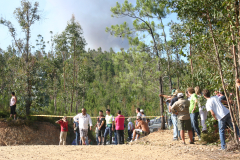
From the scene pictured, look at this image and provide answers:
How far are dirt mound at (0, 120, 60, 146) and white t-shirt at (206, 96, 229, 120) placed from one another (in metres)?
13.4

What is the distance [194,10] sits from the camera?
243 inches

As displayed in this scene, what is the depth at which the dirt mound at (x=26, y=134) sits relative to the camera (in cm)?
1495

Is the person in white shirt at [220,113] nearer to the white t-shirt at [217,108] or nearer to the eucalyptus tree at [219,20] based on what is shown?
the white t-shirt at [217,108]

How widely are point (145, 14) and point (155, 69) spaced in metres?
3.69

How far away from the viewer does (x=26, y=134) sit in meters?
15.7

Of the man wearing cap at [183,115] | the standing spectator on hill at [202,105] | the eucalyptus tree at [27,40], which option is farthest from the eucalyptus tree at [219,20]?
the eucalyptus tree at [27,40]

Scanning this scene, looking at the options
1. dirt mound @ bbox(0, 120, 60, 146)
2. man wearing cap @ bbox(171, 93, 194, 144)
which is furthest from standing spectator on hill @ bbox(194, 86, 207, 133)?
dirt mound @ bbox(0, 120, 60, 146)

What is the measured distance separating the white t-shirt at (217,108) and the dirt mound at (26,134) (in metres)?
13.4

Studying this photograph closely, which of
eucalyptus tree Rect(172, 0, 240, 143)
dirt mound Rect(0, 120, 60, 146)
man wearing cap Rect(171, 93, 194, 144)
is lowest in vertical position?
dirt mound Rect(0, 120, 60, 146)

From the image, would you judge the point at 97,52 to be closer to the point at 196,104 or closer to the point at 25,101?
the point at 25,101

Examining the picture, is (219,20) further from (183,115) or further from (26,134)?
(26,134)

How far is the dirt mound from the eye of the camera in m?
15.0

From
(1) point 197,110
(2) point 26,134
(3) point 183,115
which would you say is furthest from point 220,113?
(2) point 26,134

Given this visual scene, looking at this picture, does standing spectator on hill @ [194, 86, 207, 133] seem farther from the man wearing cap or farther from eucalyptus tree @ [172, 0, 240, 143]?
eucalyptus tree @ [172, 0, 240, 143]
